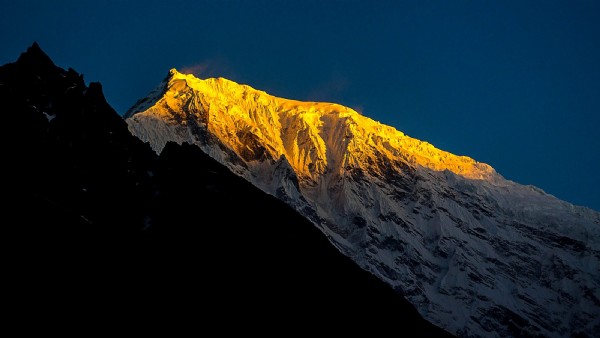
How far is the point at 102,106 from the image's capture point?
194ft

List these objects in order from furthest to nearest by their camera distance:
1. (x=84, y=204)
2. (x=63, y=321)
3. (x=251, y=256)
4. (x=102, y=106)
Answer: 1. (x=102, y=106)
2. (x=251, y=256)
3. (x=84, y=204)
4. (x=63, y=321)

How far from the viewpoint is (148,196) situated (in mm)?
53781

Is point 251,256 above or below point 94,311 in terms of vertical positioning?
above

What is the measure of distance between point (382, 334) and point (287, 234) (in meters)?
9.34

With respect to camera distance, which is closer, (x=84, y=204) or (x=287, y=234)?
(x=84, y=204)

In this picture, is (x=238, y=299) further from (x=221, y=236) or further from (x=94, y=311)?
(x=94, y=311)

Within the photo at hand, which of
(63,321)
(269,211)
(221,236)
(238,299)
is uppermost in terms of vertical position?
(269,211)

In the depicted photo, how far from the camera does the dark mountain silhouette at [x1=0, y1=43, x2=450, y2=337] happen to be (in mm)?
41625

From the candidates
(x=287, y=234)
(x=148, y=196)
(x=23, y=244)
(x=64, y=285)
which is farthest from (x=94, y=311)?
(x=287, y=234)

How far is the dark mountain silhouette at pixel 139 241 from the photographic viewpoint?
41.6 metres

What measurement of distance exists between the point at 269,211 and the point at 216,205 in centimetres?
641

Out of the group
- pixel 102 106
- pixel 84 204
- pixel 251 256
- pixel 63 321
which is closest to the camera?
pixel 63 321

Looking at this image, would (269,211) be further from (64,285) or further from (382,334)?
(64,285)

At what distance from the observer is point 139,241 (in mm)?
49000
